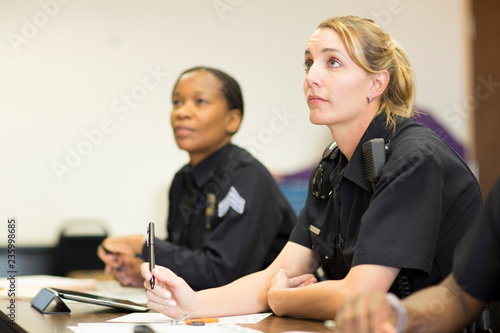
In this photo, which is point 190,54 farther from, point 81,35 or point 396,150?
point 396,150

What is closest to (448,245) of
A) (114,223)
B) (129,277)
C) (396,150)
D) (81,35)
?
(396,150)

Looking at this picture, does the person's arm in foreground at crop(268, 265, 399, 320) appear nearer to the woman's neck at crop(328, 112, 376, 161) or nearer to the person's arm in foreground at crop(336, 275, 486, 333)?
the person's arm in foreground at crop(336, 275, 486, 333)

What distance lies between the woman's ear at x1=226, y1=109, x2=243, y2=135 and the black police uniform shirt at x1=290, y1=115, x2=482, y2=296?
99 centimetres

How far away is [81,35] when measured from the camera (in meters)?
3.31

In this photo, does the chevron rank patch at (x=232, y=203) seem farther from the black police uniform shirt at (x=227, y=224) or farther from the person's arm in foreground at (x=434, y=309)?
the person's arm in foreground at (x=434, y=309)

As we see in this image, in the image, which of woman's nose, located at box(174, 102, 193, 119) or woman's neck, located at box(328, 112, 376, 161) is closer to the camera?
woman's neck, located at box(328, 112, 376, 161)

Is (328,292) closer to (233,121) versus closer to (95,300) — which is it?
(95,300)

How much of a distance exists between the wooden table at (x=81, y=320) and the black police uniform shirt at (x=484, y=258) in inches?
11.2

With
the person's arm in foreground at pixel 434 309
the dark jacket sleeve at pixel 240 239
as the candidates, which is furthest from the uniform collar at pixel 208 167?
the person's arm in foreground at pixel 434 309

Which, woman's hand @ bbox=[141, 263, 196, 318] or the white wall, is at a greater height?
the white wall

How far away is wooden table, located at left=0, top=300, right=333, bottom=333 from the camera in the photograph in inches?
44.8

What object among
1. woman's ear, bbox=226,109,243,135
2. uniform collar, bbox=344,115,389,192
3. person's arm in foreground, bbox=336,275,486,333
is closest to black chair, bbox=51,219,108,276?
woman's ear, bbox=226,109,243,135

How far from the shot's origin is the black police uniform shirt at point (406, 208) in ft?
3.80

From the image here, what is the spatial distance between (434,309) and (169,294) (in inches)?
23.4
